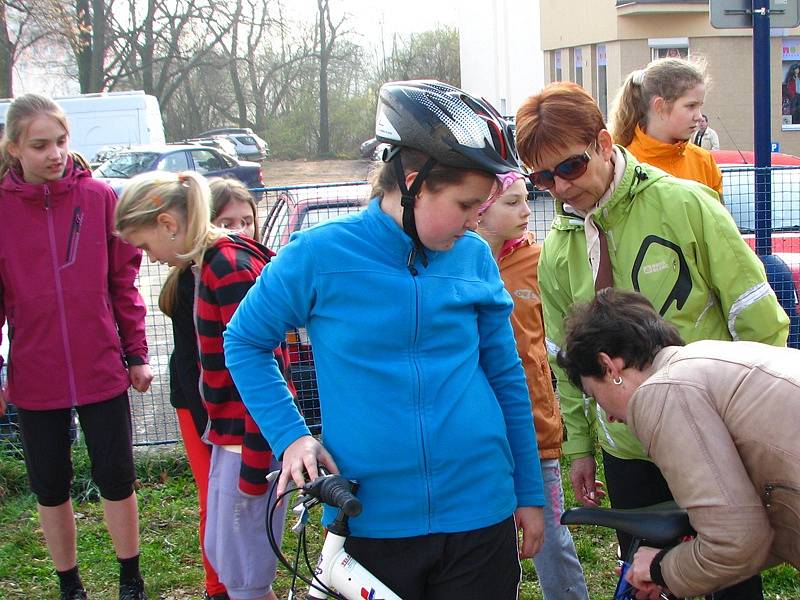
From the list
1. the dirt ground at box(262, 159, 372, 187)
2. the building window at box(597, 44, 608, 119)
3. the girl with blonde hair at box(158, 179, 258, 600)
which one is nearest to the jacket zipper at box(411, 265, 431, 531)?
the girl with blonde hair at box(158, 179, 258, 600)

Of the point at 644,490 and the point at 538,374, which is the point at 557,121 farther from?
the point at 644,490

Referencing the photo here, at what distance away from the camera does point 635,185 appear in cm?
274

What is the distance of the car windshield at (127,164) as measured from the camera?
1831cm

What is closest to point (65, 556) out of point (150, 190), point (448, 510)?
point (150, 190)

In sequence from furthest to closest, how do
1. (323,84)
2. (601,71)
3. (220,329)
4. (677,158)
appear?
1. (323,84)
2. (601,71)
3. (677,158)
4. (220,329)

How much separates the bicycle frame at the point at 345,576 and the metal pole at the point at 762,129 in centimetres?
440

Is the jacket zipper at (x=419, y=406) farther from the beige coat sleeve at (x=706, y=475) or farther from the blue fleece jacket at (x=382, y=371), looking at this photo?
the beige coat sleeve at (x=706, y=475)

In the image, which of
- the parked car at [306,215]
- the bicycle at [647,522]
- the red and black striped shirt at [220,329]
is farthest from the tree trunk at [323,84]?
the bicycle at [647,522]

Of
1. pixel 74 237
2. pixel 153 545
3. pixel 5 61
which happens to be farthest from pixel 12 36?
pixel 74 237

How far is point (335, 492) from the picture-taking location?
200cm

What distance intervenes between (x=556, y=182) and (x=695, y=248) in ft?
1.43

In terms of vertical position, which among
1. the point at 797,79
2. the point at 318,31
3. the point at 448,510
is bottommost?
the point at 448,510

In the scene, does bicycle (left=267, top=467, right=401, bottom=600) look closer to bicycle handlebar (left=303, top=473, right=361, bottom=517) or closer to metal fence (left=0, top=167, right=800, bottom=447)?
bicycle handlebar (left=303, top=473, right=361, bottom=517)

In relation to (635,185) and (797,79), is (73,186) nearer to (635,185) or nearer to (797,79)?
(635,185)
